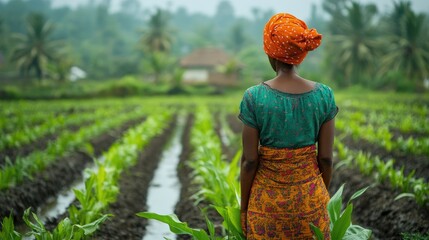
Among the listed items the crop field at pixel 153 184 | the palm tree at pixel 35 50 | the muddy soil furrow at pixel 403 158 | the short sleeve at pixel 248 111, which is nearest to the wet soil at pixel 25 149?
the crop field at pixel 153 184

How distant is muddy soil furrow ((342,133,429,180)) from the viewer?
21.0 ft

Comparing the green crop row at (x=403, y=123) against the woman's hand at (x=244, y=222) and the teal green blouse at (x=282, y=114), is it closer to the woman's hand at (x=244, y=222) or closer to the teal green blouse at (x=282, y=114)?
the woman's hand at (x=244, y=222)

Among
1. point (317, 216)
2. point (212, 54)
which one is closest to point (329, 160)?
point (317, 216)

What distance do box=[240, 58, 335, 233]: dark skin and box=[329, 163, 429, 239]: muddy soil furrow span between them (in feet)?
6.44

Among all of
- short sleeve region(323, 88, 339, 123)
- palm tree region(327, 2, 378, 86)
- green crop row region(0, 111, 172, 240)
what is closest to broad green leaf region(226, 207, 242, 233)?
short sleeve region(323, 88, 339, 123)

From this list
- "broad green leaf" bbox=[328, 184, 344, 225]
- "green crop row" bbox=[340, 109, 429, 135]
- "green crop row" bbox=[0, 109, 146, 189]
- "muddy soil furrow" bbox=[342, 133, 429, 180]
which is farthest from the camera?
"green crop row" bbox=[340, 109, 429, 135]

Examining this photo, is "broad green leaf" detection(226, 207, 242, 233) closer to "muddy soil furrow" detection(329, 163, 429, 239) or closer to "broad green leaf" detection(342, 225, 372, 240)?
"broad green leaf" detection(342, 225, 372, 240)

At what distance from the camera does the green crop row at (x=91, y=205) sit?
333 centimetres

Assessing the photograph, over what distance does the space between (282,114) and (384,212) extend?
3108mm

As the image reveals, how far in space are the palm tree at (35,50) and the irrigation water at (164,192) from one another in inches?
1213

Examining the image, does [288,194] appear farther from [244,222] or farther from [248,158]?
[244,222]

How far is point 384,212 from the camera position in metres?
5.03

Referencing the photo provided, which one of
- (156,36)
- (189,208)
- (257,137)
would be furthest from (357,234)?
(156,36)

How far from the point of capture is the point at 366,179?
6152 mm
